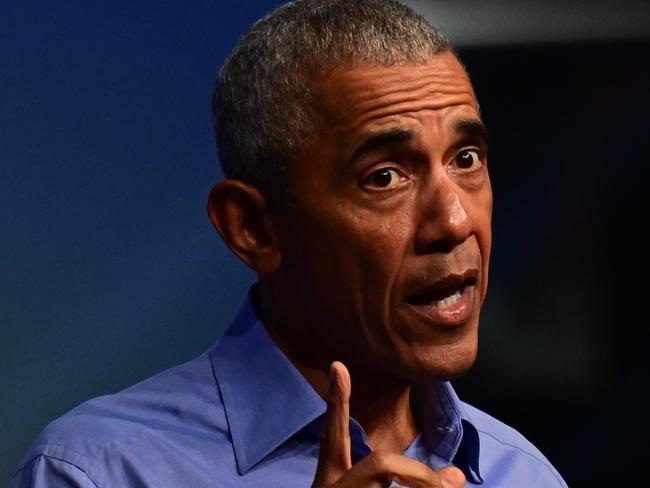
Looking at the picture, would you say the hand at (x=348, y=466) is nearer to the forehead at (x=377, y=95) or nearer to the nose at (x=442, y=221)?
the nose at (x=442, y=221)

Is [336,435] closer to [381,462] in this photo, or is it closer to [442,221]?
[381,462]

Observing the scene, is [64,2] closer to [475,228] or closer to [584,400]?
[475,228]

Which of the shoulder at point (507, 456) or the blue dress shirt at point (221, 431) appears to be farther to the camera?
the shoulder at point (507, 456)

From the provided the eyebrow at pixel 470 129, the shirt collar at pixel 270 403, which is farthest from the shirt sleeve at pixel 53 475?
the eyebrow at pixel 470 129

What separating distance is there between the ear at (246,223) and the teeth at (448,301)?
0.25 m

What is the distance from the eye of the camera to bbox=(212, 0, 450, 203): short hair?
167cm

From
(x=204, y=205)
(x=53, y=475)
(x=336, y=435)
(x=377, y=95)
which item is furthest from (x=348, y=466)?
(x=204, y=205)

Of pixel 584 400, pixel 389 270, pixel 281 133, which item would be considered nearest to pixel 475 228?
pixel 389 270

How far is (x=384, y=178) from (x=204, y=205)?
70 cm

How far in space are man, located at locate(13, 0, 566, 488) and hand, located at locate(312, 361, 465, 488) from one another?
9.5 inches

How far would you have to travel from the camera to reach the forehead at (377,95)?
1.64m

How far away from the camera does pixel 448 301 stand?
1.63 m

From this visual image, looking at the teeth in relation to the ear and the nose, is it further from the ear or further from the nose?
the ear

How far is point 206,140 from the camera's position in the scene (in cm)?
229
